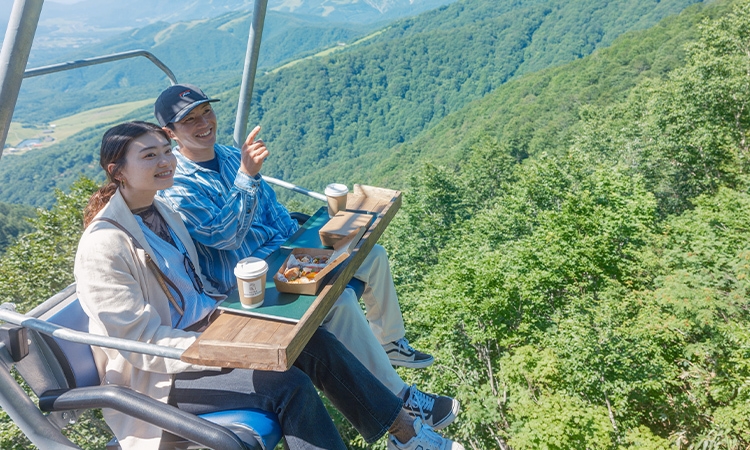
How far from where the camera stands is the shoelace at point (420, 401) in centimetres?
260

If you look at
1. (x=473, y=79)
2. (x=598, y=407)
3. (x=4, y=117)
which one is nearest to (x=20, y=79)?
(x=4, y=117)

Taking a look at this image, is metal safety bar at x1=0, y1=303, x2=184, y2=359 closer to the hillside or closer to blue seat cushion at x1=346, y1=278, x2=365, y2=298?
blue seat cushion at x1=346, y1=278, x2=365, y2=298

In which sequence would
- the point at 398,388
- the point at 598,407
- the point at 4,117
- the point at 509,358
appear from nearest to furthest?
1. the point at 4,117
2. the point at 398,388
3. the point at 598,407
4. the point at 509,358

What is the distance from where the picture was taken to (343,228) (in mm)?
2520

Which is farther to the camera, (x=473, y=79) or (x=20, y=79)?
(x=473, y=79)

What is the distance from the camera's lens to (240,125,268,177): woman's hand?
229cm

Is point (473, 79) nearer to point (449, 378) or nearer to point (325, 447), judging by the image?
point (449, 378)

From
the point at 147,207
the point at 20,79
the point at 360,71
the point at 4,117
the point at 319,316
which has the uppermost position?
the point at 20,79

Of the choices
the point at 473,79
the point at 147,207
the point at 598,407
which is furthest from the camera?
the point at 473,79

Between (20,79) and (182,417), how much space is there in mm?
1199

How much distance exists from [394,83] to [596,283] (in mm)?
120895

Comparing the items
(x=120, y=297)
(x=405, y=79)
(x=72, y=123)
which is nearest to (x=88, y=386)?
(x=120, y=297)

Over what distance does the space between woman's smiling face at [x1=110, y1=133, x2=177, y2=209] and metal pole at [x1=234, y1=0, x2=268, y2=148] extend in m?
1.18

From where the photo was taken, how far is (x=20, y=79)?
153 cm
